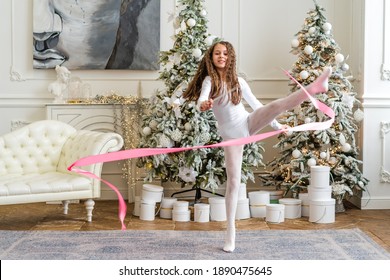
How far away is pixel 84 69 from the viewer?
7.51 m

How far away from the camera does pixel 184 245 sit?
5184 mm

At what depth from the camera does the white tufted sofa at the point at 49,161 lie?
5.85 meters

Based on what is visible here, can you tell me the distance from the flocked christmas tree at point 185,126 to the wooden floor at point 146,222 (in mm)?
515

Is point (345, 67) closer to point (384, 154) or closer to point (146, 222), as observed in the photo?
point (384, 154)

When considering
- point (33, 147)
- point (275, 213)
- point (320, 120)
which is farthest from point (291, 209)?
point (33, 147)

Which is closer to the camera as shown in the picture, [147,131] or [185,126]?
[185,126]

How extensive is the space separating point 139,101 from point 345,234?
2888 millimetres

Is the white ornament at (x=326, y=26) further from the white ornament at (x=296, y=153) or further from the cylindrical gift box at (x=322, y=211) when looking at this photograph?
the cylindrical gift box at (x=322, y=211)

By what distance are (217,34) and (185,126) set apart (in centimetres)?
164

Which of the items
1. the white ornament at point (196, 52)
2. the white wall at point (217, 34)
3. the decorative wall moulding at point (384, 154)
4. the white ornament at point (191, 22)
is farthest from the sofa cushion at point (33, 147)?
the decorative wall moulding at point (384, 154)

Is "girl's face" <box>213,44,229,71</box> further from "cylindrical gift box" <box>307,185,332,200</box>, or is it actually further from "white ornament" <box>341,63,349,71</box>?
"white ornament" <box>341,63,349,71</box>

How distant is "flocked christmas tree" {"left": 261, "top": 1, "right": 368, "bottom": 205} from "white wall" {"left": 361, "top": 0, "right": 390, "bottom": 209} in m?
0.21

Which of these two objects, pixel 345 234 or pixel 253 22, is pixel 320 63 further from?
pixel 345 234

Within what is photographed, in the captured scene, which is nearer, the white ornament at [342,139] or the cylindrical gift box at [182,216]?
the cylindrical gift box at [182,216]
